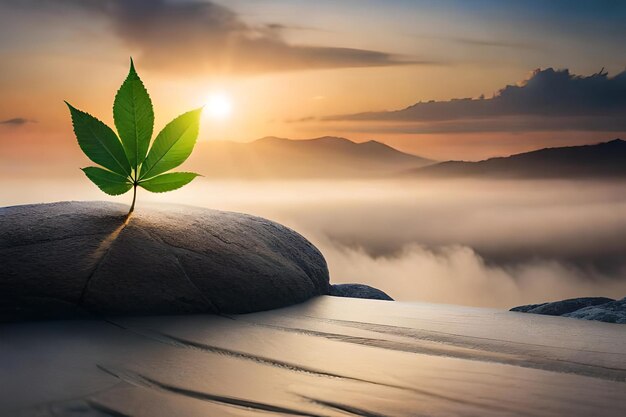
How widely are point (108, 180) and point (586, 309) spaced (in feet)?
8.49

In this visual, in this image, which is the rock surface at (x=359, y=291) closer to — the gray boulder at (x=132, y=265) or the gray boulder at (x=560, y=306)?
the gray boulder at (x=132, y=265)

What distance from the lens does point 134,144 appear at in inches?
132

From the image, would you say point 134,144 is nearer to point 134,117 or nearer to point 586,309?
point 134,117

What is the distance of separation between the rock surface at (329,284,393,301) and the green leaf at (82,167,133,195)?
Result: 5.96ft

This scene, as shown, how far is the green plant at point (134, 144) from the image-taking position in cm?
329

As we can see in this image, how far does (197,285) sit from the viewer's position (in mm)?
3215

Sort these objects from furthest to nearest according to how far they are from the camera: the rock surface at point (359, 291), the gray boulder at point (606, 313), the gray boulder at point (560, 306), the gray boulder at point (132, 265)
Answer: the rock surface at point (359, 291) → the gray boulder at point (560, 306) → the gray boulder at point (606, 313) → the gray boulder at point (132, 265)

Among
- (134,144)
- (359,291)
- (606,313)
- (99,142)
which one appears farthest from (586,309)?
(99,142)

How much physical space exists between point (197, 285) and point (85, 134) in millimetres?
927

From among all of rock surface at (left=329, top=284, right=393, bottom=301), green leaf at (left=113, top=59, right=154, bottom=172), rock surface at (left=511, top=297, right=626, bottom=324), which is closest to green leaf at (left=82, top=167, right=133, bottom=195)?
green leaf at (left=113, top=59, right=154, bottom=172)

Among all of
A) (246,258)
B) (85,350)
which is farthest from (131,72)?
(85,350)

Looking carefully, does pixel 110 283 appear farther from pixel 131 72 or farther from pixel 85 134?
pixel 131 72

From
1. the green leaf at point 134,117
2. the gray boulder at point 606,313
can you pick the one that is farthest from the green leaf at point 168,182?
the gray boulder at point 606,313

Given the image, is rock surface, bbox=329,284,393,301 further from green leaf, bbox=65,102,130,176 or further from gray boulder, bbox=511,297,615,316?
green leaf, bbox=65,102,130,176
